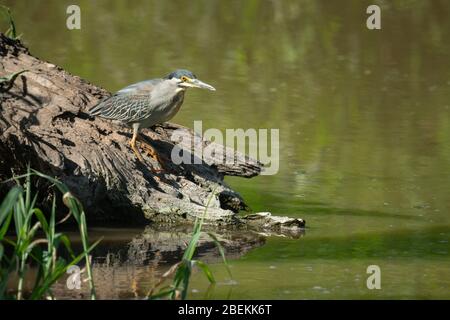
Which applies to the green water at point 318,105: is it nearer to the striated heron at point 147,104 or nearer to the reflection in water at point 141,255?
the reflection in water at point 141,255

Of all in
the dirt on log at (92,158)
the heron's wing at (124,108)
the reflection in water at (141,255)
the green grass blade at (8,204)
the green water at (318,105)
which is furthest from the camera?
the heron's wing at (124,108)

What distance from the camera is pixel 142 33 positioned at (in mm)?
16219

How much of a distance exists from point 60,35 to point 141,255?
8.43 m

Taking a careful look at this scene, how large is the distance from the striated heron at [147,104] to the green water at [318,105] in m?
1.13

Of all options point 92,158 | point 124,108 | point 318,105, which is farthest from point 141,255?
point 318,105

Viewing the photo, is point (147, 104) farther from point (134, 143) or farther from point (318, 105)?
point (318, 105)

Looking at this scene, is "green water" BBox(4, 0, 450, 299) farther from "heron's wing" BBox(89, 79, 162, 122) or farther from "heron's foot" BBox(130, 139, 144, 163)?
"heron's wing" BBox(89, 79, 162, 122)

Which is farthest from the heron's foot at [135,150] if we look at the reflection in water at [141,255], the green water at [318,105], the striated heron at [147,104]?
the green water at [318,105]

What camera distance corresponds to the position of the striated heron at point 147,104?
29.8 feet

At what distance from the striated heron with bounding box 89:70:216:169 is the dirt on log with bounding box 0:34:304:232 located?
0.14 m

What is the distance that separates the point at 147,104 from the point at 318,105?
454cm

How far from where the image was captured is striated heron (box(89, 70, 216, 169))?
9078 millimetres

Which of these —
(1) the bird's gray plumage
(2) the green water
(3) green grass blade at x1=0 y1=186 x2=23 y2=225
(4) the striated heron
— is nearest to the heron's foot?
(4) the striated heron

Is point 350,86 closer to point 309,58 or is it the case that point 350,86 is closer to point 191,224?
point 309,58
